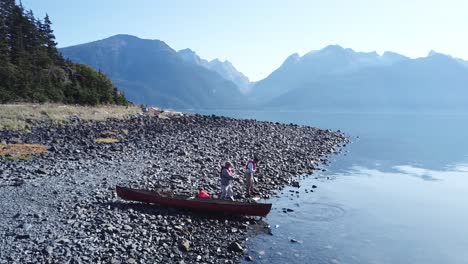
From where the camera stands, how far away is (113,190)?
20.1 meters

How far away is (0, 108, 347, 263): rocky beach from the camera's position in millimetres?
13633

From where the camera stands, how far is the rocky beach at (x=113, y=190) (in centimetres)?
1363

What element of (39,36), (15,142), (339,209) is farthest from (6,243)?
(39,36)

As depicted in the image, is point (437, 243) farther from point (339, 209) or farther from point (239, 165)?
point (239, 165)

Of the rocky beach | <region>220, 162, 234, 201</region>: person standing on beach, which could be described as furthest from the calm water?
<region>220, 162, 234, 201</region>: person standing on beach

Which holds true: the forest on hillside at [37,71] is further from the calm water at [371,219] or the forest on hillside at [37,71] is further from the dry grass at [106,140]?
the calm water at [371,219]

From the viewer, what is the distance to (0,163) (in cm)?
2378

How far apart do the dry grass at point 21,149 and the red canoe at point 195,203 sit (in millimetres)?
11966

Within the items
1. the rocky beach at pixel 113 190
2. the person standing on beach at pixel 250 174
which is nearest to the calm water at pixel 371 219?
the rocky beach at pixel 113 190

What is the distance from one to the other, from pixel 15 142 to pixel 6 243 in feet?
67.8

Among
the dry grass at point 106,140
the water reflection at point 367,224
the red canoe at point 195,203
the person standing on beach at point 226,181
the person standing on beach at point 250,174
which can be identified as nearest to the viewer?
the water reflection at point 367,224

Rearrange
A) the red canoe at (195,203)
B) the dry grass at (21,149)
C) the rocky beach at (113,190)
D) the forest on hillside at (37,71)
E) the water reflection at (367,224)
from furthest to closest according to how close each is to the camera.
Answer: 1. the forest on hillside at (37,71)
2. the dry grass at (21,149)
3. the red canoe at (195,203)
4. the water reflection at (367,224)
5. the rocky beach at (113,190)

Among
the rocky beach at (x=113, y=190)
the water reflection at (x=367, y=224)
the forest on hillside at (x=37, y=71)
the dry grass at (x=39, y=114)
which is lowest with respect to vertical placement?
the water reflection at (x=367, y=224)

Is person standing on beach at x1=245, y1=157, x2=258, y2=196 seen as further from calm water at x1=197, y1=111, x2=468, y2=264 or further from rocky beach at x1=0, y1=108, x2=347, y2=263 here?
calm water at x1=197, y1=111, x2=468, y2=264
